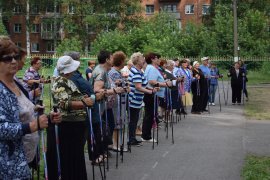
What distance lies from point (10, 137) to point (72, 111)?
9.34ft

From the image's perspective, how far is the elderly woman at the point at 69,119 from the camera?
7.25 meters

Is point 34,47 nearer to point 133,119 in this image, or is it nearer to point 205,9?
point 205,9

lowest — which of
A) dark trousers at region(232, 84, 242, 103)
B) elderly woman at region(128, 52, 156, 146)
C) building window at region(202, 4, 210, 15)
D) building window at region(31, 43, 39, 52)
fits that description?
dark trousers at region(232, 84, 242, 103)

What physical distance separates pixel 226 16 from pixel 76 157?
52262 millimetres

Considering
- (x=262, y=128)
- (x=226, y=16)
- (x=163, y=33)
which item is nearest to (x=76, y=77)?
(x=262, y=128)

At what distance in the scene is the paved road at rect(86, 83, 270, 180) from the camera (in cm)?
927

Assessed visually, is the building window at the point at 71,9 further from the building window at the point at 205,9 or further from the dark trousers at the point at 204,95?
the dark trousers at the point at 204,95

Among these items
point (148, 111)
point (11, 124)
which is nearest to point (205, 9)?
point (148, 111)

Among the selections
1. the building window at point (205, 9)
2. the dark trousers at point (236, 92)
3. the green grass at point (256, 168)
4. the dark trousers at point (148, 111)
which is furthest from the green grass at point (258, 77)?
the green grass at point (256, 168)

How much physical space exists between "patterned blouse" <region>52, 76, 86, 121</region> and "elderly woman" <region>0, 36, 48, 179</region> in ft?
7.91

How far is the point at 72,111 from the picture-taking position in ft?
24.1

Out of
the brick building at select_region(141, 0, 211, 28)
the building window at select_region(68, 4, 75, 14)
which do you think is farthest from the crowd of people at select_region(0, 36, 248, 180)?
the brick building at select_region(141, 0, 211, 28)

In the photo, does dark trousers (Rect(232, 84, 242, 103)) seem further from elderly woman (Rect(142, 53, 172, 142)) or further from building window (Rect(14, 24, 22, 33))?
building window (Rect(14, 24, 22, 33))

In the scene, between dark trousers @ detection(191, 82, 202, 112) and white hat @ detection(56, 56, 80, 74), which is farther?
dark trousers @ detection(191, 82, 202, 112)
